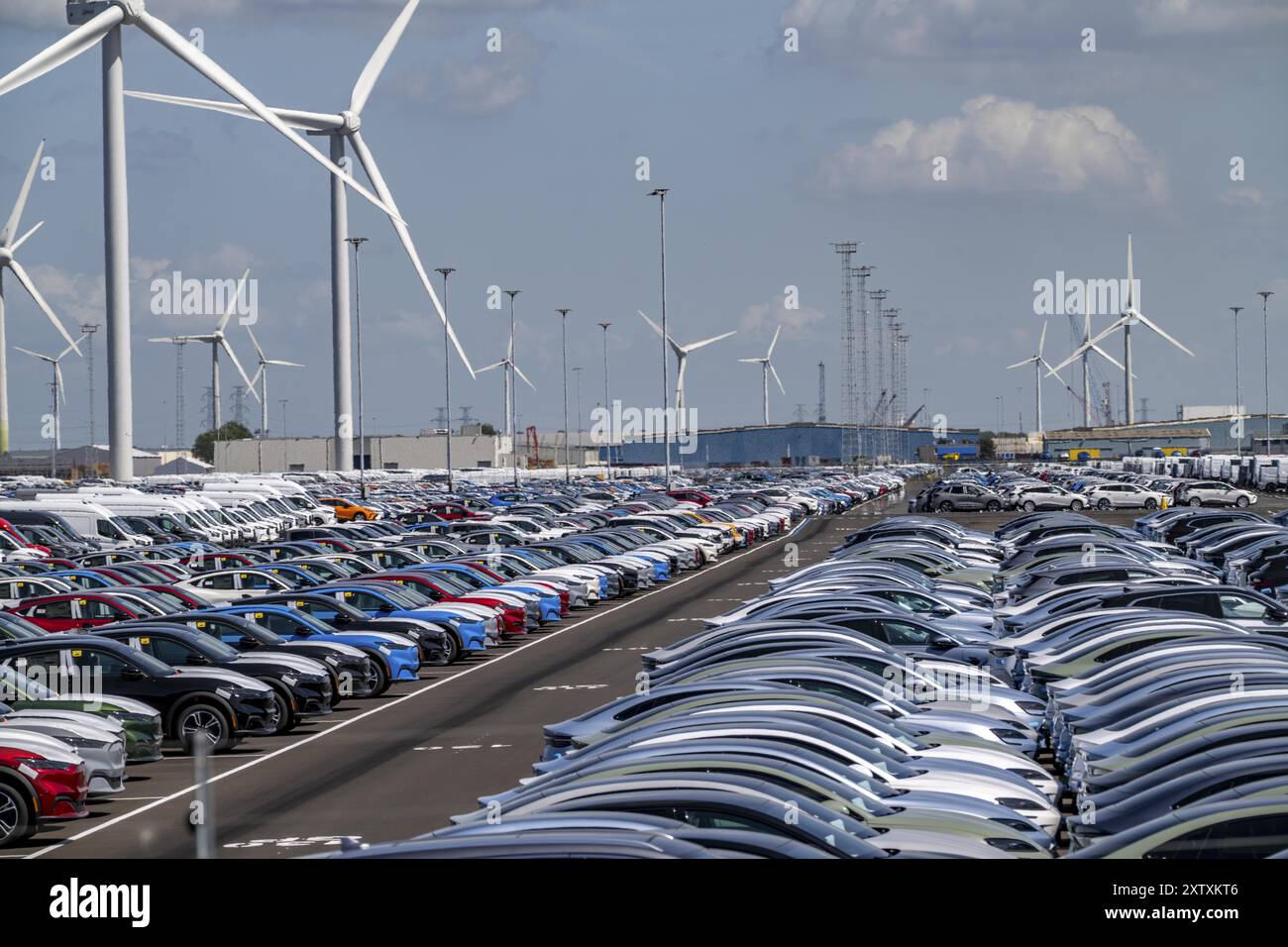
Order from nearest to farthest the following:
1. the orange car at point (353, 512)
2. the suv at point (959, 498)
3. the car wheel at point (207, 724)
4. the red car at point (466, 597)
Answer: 1. the car wheel at point (207, 724)
2. the red car at point (466, 597)
3. the orange car at point (353, 512)
4. the suv at point (959, 498)

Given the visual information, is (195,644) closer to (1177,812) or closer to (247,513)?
(1177,812)

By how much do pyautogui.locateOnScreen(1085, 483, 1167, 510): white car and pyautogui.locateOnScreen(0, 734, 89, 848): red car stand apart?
63.9m

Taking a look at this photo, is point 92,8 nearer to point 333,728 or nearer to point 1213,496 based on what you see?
point 1213,496

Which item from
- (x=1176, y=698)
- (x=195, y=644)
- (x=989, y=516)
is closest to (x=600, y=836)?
(x=1176, y=698)

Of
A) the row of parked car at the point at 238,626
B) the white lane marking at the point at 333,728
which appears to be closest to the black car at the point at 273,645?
the row of parked car at the point at 238,626

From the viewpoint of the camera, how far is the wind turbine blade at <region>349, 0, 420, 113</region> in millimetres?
77875

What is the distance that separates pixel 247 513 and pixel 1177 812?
56.5 metres

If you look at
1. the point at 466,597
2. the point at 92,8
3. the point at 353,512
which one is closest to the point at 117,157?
the point at 92,8

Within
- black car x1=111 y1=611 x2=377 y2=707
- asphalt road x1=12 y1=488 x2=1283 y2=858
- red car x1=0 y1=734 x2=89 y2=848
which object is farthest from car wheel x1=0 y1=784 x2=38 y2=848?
black car x1=111 y1=611 x2=377 y2=707

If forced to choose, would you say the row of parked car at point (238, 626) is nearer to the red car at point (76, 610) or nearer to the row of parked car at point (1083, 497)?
the red car at point (76, 610)

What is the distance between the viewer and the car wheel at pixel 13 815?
1464 cm

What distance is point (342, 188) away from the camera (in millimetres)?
96188

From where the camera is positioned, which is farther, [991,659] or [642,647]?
[642,647]
